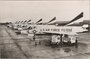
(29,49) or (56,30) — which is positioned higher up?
(56,30)

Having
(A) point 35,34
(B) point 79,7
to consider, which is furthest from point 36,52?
(B) point 79,7

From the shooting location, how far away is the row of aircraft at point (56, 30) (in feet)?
7.22

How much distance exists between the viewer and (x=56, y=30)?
221cm

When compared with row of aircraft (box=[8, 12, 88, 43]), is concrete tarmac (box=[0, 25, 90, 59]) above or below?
below

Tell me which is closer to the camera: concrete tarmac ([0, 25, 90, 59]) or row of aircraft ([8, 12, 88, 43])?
concrete tarmac ([0, 25, 90, 59])

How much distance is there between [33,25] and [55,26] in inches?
11.5

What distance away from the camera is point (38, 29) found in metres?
2.22

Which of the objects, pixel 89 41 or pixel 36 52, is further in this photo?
pixel 89 41

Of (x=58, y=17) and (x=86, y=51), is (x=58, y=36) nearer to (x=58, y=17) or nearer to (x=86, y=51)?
(x=58, y=17)

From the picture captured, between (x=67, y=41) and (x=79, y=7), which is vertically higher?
(x=79, y=7)

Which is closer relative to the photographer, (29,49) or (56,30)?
(29,49)

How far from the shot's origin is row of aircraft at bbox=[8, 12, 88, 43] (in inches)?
86.7

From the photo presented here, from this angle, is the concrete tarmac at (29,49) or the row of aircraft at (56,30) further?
the row of aircraft at (56,30)

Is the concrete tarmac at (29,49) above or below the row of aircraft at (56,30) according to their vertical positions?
below
